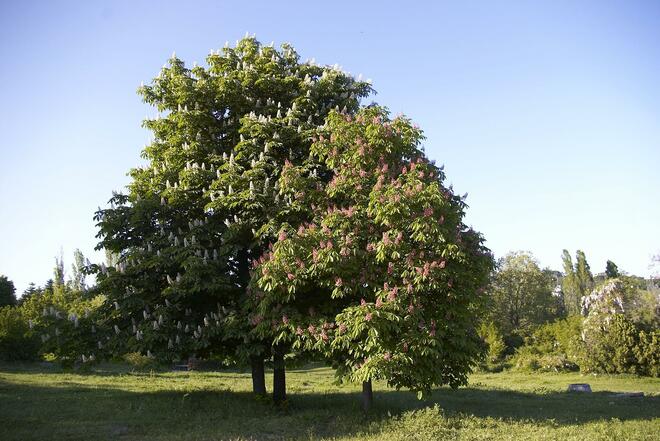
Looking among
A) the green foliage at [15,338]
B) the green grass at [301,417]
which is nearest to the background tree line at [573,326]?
the green grass at [301,417]

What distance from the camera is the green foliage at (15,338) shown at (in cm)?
3281

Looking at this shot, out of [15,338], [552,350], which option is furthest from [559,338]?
[15,338]

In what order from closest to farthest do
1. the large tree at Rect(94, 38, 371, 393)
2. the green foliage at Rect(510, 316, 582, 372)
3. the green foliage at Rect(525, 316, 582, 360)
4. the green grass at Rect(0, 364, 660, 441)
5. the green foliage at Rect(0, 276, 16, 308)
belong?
the green grass at Rect(0, 364, 660, 441)
the large tree at Rect(94, 38, 371, 393)
the green foliage at Rect(525, 316, 582, 360)
the green foliage at Rect(510, 316, 582, 372)
the green foliage at Rect(0, 276, 16, 308)

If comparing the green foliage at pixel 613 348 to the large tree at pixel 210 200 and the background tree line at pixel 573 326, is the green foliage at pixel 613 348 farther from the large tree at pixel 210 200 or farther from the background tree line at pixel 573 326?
the large tree at pixel 210 200

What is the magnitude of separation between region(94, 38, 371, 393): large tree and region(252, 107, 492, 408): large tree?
1.28 metres

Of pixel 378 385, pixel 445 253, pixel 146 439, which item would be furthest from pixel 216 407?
pixel 378 385

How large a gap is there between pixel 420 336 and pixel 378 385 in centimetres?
1510

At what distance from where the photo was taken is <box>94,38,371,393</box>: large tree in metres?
14.4

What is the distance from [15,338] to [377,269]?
3231cm

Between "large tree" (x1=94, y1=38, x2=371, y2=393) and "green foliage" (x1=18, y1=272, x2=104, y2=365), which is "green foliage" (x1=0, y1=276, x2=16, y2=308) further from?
"large tree" (x1=94, y1=38, x2=371, y2=393)

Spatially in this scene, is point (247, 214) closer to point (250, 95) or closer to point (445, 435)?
point (250, 95)

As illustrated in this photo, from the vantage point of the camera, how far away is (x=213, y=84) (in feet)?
54.7

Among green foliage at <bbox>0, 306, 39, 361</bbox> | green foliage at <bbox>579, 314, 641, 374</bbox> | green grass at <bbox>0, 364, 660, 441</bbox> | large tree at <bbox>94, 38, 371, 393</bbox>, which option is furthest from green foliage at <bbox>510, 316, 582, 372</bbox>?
green foliage at <bbox>0, 306, 39, 361</bbox>

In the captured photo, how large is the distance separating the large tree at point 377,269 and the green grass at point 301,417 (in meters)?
1.37
